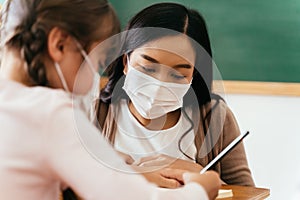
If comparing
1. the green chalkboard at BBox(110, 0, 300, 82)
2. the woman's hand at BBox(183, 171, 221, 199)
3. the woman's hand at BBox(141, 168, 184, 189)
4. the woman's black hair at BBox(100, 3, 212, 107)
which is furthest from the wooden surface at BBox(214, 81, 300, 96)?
the woman's hand at BBox(183, 171, 221, 199)

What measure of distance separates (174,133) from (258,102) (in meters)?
0.93

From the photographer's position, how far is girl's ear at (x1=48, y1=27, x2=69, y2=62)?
0.71m

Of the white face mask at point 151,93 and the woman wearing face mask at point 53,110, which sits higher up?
the woman wearing face mask at point 53,110

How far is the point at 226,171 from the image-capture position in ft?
4.91

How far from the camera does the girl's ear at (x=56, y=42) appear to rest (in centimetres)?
71

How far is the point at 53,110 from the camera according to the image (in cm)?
67

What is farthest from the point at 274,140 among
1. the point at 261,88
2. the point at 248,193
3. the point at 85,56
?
the point at 85,56

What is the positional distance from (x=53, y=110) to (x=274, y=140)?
5.66ft

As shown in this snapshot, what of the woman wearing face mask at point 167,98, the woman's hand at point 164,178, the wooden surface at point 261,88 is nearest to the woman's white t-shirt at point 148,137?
the woman wearing face mask at point 167,98

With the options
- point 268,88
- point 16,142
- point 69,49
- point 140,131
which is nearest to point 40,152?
point 16,142

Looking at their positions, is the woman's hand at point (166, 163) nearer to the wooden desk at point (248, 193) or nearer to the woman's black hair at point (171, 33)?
the wooden desk at point (248, 193)

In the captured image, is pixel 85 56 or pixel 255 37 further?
pixel 255 37

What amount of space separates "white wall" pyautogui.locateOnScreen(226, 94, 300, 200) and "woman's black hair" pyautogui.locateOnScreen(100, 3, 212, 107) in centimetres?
83

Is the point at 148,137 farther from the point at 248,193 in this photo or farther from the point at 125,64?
the point at 248,193
